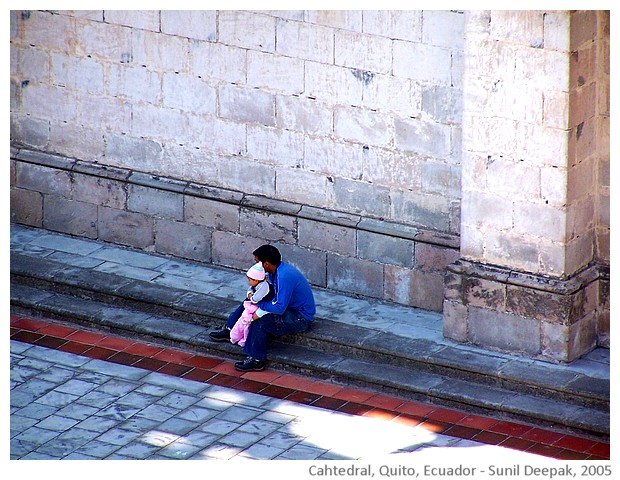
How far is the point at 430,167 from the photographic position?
1318 centimetres

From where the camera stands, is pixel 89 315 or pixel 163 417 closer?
pixel 163 417

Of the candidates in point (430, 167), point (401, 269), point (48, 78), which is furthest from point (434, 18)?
point (48, 78)

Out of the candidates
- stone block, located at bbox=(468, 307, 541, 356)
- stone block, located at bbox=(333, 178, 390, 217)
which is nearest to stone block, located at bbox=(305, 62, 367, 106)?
stone block, located at bbox=(333, 178, 390, 217)

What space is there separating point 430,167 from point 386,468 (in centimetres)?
311

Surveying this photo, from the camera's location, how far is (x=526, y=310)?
12.4 meters

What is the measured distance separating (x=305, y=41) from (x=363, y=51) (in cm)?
57

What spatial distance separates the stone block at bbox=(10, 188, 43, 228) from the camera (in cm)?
1543

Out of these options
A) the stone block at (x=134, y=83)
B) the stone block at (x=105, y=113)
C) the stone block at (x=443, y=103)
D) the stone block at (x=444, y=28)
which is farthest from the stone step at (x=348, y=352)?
the stone block at (x=444, y=28)

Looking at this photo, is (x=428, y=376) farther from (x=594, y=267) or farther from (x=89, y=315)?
(x=89, y=315)

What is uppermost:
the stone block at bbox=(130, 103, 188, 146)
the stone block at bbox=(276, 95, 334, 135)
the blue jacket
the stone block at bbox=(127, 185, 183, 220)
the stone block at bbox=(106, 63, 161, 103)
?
the stone block at bbox=(106, 63, 161, 103)

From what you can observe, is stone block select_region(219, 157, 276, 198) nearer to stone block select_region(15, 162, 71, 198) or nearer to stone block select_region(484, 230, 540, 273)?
stone block select_region(15, 162, 71, 198)

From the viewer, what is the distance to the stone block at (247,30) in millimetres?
13633

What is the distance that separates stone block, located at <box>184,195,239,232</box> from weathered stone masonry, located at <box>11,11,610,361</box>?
15 millimetres

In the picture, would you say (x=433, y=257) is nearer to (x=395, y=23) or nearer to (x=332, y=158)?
(x=332, y=158)
